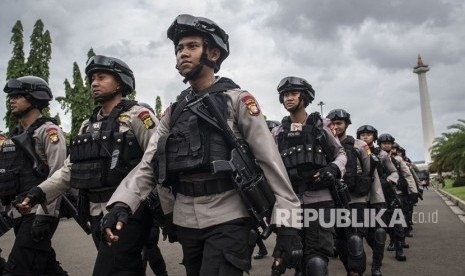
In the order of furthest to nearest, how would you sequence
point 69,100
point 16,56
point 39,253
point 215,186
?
point 69,100, point 16,56, point 39,253, point 215,186

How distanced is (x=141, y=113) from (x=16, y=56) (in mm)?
33567

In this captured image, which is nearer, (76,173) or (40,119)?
(76,173)

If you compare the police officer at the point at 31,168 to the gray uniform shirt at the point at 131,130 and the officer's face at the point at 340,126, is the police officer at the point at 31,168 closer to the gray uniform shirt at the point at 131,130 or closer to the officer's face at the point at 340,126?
the gray uniform shirt at the point at 131,130

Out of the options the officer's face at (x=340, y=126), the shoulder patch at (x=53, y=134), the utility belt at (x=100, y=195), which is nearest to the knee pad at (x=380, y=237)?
the officer's face at (x=340, y=126)

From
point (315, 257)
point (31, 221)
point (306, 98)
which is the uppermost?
point (306, 98)

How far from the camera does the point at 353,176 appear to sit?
19.9 ft

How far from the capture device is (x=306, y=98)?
16.6 ft

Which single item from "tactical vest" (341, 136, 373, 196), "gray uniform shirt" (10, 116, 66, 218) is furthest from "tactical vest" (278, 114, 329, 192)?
"gray uniform shirt" (10, 116, 66, 218)

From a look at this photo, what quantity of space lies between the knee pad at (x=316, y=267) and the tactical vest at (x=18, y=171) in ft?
8.78

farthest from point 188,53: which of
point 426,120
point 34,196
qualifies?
point 426,120

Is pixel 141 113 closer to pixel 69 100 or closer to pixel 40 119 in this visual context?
pixel 40 119

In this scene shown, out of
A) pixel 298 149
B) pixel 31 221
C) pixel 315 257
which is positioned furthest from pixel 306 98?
pixel 31 221

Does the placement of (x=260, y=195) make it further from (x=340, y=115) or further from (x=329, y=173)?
(x=340, y=115)

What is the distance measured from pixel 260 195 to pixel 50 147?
2.60 m
